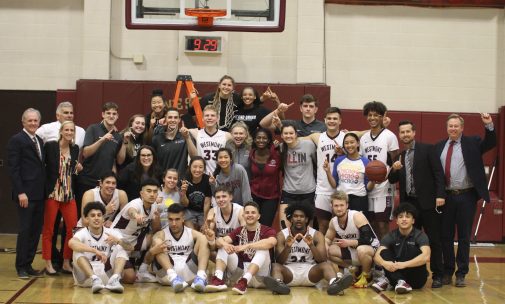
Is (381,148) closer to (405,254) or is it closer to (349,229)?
(349,229)

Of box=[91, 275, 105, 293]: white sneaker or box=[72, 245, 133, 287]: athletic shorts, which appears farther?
box=[72, 245, 133, 287]: athletic shorts

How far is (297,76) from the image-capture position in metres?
12.1

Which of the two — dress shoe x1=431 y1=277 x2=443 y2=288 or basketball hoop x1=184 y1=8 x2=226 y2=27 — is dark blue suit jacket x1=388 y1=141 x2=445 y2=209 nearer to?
dress shoe x1=431 y1=277 x2=443 y2=288

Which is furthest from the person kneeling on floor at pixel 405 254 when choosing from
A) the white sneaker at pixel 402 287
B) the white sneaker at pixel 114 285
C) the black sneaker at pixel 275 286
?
the white sneaker at pixel 114 285

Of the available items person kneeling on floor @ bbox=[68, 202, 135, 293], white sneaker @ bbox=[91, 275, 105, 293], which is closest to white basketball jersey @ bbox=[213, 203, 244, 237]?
person kneeling on floor @ bbox=[68, 202, 135, 293]

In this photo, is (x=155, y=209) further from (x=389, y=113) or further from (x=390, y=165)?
(x=389, y=113)

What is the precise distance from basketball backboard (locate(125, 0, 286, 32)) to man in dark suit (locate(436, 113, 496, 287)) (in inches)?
113

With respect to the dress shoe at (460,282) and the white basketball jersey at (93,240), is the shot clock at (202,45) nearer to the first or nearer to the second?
the white basketball jersey at (93,240)

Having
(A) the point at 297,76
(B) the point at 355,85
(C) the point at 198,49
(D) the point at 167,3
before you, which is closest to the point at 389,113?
(B) the point at 355,85

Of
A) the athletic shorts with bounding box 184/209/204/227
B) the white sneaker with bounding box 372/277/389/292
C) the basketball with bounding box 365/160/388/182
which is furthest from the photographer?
the athletic shorts with bounding box 184/209/204/227

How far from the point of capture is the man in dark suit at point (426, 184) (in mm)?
8281

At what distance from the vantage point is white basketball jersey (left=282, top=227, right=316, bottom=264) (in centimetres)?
798

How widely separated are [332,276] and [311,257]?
0.33 meters

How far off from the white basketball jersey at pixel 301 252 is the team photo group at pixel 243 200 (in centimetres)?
1
